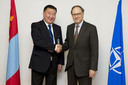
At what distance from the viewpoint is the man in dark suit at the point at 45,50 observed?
205 cm

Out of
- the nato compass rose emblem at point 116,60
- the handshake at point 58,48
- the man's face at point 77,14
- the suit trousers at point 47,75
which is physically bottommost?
the suit trousers at point 47,75

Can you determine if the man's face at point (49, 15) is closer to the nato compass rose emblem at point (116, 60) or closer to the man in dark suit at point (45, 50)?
the man in dark suit at point (45, 50)

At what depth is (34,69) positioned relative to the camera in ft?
6.79

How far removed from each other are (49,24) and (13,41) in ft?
2.33

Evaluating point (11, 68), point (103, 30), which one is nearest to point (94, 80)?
point (103, 30)

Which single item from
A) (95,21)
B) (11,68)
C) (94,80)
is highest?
(95,21)

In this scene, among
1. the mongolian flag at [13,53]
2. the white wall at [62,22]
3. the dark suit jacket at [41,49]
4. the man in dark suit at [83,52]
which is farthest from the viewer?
the white wall at [62,22]

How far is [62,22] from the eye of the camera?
262 cm

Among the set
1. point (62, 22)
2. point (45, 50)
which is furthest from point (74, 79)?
point (62, 22)

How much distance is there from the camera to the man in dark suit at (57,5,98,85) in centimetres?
192

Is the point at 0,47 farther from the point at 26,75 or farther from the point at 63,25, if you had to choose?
the point at 63,25

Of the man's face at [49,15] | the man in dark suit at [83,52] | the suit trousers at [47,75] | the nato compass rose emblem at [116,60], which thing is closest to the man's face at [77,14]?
the man in dark suit at [83,52]

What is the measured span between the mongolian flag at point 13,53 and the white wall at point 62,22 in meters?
0.18

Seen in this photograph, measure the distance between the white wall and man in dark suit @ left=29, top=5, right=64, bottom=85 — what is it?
478 millimetres
